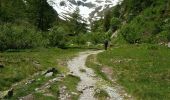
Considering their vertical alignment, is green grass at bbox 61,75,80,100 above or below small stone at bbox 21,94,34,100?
below

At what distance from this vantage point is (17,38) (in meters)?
80.6

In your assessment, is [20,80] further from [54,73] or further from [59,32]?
[59,32]

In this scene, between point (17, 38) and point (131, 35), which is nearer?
point (17, 38)

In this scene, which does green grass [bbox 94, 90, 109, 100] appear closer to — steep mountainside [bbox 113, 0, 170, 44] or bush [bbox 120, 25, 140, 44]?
steep mountainside [bbox 113, 0, 170, 44]

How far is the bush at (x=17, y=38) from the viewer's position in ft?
254

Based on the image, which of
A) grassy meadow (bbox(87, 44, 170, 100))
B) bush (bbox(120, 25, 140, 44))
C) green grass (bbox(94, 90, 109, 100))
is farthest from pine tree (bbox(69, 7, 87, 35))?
green grass (bbox(94, 90, 109, 100))

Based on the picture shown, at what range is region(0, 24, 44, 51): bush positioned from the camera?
7756cm

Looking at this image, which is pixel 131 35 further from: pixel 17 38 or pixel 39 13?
pixel 17 38

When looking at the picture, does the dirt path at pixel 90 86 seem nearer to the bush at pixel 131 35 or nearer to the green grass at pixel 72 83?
the green grass at pixel 72 83

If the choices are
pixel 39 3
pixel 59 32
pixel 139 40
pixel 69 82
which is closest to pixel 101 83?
pixel 69 82

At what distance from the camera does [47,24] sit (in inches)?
4970

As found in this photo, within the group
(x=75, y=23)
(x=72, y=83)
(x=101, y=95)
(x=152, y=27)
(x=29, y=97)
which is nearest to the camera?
(x=29, y=97)

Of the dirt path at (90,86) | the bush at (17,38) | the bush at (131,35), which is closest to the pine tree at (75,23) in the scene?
the bush at (131,35)

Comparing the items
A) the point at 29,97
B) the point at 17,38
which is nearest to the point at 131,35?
the point at 17,38
